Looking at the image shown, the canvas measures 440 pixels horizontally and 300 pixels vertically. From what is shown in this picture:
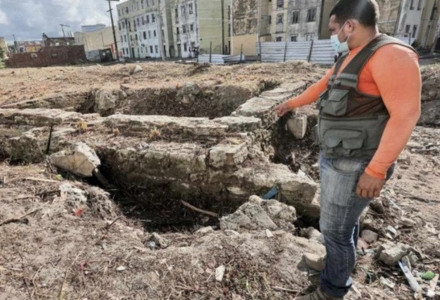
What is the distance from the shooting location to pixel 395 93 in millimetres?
1296

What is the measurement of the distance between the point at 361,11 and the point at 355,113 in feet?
1.72

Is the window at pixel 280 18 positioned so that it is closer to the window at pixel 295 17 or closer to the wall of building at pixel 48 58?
the window at pixel 295 17

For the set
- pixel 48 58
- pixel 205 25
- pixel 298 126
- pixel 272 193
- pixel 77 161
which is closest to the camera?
pixel 272 193

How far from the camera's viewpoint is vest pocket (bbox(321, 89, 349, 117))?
4.88ft

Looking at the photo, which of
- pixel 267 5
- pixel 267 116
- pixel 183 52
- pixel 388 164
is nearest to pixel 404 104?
pixel 388 164

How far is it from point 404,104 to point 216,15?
114 ft

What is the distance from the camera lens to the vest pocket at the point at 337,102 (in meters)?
1.49

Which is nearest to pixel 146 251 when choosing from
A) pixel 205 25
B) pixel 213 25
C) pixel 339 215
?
pixel 339 215

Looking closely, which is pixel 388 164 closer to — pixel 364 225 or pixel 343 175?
pixel 343 175

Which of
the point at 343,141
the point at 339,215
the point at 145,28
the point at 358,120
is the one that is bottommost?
the point at 339,215

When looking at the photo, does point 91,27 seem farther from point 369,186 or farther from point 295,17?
point 369,186

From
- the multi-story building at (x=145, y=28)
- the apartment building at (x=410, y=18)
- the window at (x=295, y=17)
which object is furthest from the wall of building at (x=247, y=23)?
the apartment building at (x=410, y=18)

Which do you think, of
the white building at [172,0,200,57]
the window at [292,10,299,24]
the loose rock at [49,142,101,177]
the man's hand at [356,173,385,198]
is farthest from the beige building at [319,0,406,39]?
the man's hand at [356,173,385,198]

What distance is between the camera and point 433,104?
7.72 m
